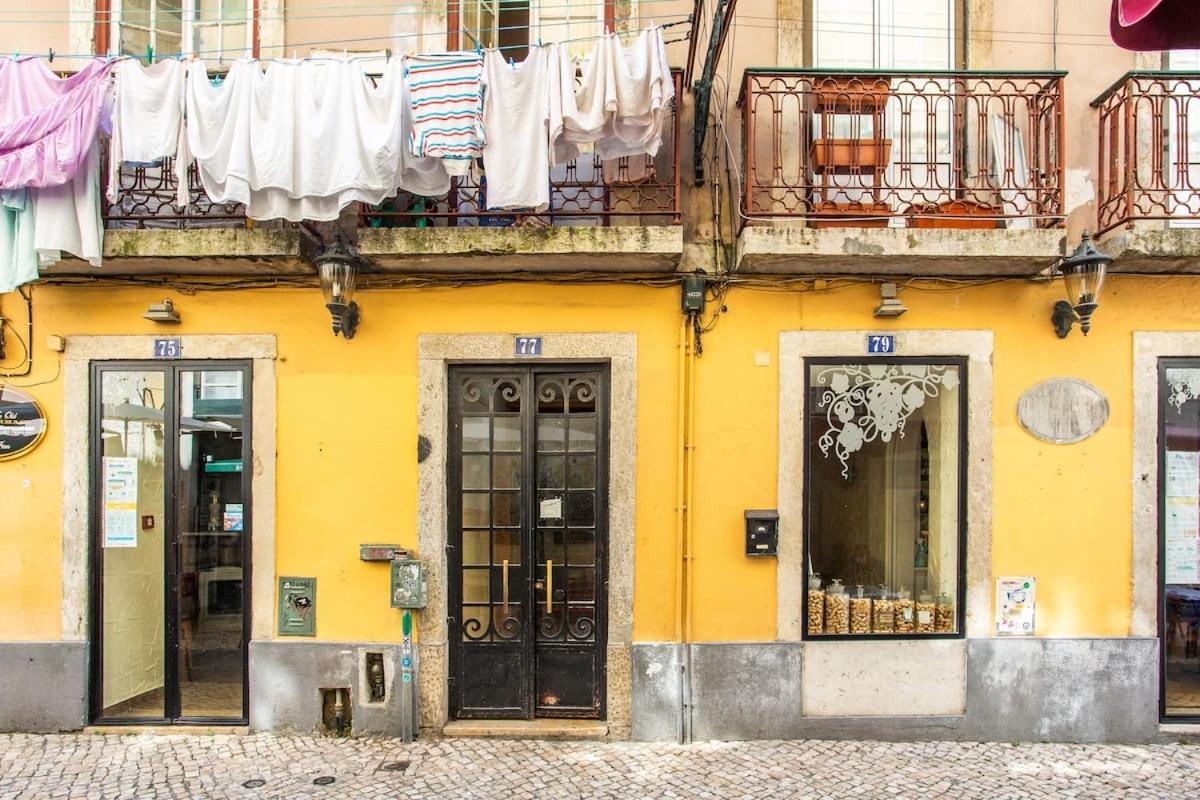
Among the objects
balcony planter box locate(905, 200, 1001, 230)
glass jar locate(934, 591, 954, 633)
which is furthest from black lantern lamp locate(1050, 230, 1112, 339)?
glass jar locate(934, 591, 954, 633)

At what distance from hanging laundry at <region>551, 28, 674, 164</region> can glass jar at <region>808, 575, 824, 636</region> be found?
144 inches

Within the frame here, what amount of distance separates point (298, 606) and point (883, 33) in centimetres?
656

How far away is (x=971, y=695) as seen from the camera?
5574mm

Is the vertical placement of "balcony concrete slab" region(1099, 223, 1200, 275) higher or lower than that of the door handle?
higher

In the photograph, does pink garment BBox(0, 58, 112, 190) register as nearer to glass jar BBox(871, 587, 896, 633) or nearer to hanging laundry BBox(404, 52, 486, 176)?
hanging laundry BBox(404, 52, 486, 176)

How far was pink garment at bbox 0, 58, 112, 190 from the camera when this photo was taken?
499 cm

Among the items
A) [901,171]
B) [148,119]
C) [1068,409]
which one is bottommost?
[1068,409]

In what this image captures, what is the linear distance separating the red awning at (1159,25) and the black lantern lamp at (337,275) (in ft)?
15.0

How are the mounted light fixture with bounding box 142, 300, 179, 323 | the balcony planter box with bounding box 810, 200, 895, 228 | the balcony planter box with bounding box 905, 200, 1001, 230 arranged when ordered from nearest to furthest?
the balcony planter box with bounding box 810, 200, 895, 228, the balcony planter box with bounding box 905, 200, 1001, 230, the mounted light fixture with bounding box 142, 300, 179, 323

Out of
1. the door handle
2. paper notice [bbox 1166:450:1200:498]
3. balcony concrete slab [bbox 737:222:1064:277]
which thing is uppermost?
balcony concrete slab [bbox 737:222:1064:277]

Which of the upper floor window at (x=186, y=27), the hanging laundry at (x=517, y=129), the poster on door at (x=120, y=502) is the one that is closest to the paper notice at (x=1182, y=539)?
the hanging laundry at (x=517, y=129)

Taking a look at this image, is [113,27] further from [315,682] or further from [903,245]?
[903,245]

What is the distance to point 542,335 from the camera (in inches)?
224

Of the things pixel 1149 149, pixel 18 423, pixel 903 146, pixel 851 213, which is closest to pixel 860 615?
pixel 851 213
